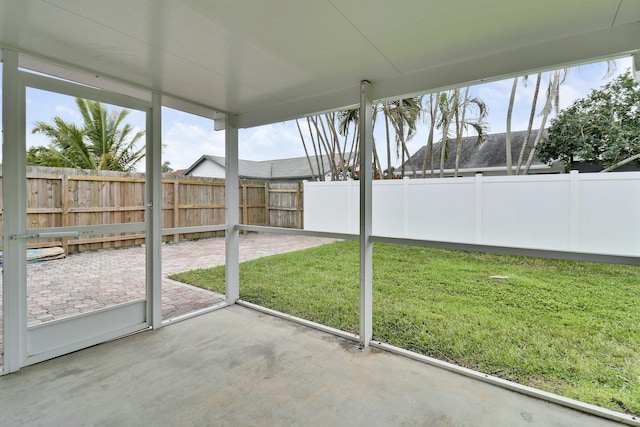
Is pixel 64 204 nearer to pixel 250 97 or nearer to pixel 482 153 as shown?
pixel 250 97

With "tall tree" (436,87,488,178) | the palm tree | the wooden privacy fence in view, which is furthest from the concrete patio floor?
"tall tree" (436,87,488,178)

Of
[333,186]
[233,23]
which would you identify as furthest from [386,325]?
[233,23]

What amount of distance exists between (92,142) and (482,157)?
3802mm

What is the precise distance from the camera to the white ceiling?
5.07 feet

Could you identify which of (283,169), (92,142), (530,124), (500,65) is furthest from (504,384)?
(283,169)

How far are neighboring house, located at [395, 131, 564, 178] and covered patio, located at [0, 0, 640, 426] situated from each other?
3.84ft

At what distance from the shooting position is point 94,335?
8.50 feet

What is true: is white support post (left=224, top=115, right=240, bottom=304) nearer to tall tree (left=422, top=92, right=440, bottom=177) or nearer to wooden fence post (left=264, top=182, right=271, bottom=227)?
wooden fence post (left=264, top=182, right=271, bottom=227)

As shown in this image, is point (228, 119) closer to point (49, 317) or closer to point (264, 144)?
point (264, 144)

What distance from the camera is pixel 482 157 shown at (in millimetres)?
3326

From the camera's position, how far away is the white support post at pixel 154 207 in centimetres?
290

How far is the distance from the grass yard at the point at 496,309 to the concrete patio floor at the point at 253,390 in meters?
0.37

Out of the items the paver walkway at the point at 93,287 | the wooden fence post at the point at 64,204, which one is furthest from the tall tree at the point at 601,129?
Result: the wooden fence post at the point at 64,204

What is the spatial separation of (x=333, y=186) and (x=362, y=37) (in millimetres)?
2056
